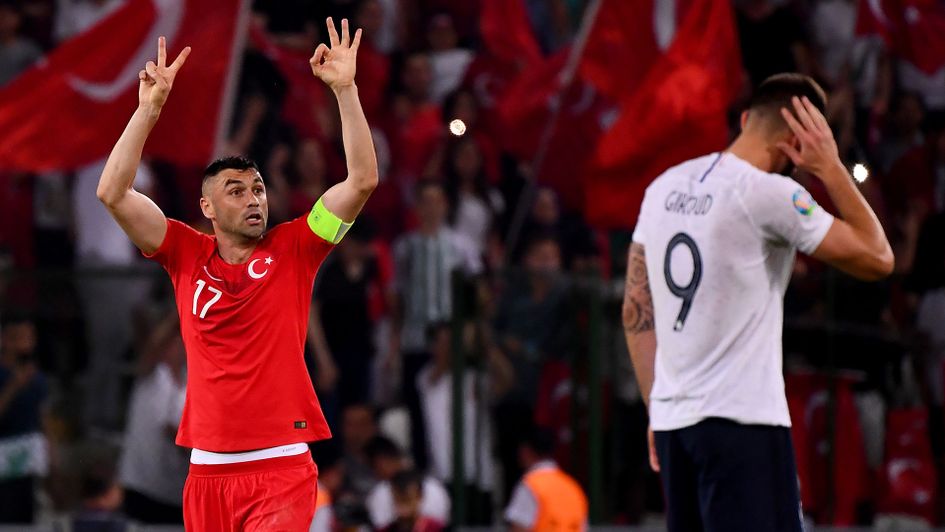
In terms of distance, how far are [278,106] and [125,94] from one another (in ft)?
4.60

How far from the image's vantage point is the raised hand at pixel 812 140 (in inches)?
230

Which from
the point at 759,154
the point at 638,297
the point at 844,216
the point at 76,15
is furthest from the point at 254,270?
the point at 76,15

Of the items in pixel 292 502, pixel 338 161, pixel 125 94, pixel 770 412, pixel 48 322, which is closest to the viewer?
pixel 770 412

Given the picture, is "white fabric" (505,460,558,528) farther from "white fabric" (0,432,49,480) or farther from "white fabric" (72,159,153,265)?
"white fabric" (72,159,153,265)

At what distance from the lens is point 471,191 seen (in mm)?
12852

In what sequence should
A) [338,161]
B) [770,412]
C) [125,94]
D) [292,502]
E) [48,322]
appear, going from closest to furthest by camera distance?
[770,412] → [292,502] → [48,322] → [125,94] → [338,161]

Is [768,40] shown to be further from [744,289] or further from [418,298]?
[744,289]

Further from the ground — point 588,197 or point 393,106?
point 393,106

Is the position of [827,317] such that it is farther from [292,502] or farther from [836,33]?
[292,502]

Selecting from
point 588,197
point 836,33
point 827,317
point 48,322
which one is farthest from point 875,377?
point 48,322

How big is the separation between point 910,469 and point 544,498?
8.20 ft

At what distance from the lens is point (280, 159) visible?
1263 cm

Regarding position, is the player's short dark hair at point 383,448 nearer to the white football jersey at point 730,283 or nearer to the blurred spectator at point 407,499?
the blurred spectator at point 407,499

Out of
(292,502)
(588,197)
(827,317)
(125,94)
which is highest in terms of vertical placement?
(125,94)
